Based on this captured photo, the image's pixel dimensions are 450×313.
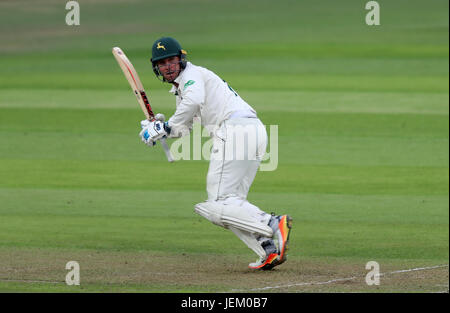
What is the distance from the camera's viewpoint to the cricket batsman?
22.3ft

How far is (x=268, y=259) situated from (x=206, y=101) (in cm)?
130

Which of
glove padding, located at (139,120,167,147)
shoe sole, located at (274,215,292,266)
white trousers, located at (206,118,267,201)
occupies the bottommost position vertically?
shoe sole, located at (274,215,292,266)

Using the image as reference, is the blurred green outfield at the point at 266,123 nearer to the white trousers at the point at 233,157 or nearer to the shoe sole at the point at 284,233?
the shoe sole at the point at 284,233

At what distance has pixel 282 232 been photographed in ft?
22.3

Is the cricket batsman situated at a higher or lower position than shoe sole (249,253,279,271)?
higher

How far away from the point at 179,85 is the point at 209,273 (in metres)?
1.45

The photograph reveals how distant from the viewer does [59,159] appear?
11.6 m

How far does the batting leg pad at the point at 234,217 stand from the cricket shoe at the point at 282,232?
0.06 metres

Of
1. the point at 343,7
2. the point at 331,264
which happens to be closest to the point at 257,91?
the point at 331,264

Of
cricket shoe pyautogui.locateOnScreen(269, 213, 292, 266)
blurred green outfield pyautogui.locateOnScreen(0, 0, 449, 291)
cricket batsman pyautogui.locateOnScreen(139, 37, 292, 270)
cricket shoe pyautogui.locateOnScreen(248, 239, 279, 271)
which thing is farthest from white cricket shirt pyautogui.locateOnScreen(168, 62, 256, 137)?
blurred green outfield pyautogui.locateOnScreen(0, 0, 449, 291)

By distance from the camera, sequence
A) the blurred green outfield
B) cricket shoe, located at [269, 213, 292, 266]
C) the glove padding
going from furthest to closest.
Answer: the blurred green outfield, the glove padding, cricket shoe, located at [269, 213, 292, 266]

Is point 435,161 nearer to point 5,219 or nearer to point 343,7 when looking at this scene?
point 5,219

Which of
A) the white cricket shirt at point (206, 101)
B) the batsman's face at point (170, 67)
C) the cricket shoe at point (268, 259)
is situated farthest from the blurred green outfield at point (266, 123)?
the batsman's face at point (170, 67)

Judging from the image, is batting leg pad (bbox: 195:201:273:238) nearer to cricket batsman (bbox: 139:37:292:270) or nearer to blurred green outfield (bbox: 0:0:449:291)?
cricket batsman (bbox: 139:37:292:270)
